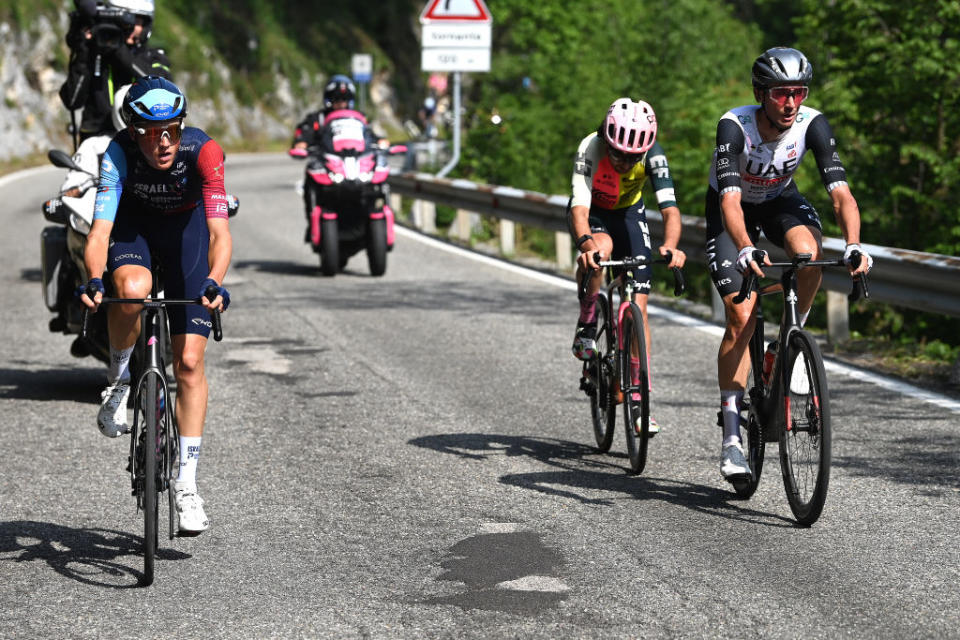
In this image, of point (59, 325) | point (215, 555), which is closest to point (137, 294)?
point (215, 555)

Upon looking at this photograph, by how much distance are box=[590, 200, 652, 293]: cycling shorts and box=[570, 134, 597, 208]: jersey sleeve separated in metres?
0.21

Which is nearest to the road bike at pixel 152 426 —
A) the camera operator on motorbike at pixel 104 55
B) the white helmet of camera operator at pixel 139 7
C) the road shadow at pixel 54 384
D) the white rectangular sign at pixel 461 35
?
the road shadow at pixel 54 384

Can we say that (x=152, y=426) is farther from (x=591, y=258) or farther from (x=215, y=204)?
(x=591, y=258)

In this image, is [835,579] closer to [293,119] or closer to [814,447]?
[814,447]

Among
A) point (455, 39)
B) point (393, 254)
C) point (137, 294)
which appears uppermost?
point (455, 39)

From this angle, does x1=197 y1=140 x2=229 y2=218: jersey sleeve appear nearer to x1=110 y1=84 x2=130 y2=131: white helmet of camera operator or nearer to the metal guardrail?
x1=110 y1=84 x2=130 y2=131: white helmet of camera operator

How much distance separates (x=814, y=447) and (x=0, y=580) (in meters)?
3.28

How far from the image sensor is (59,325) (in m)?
9.59

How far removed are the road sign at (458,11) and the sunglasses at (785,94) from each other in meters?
16.1

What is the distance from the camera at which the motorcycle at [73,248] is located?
358 inches

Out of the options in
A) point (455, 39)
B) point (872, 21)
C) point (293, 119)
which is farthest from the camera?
point (293, 119)

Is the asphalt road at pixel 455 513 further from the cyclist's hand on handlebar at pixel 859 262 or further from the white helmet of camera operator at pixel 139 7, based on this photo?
the white helmet of camera operator at pixel 139 7

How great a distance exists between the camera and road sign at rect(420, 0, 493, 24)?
22.3 metres

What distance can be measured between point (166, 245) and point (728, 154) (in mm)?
2523
